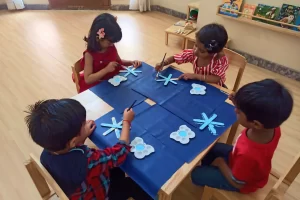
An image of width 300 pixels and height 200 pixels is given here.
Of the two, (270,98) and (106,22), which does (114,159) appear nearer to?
(270,98)

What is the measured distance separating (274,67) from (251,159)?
2008 millimetres

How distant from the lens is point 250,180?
997 mm

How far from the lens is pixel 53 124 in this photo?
801mm

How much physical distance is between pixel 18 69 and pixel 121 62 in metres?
1.53

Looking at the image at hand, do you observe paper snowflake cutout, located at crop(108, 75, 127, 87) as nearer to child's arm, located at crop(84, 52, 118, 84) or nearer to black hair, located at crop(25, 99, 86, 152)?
child's arm, located at crop(84, 52, 118, 84)

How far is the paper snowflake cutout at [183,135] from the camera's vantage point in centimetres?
102

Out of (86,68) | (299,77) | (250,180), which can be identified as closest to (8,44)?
(86,68)

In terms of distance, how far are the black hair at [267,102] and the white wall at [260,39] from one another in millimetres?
1844

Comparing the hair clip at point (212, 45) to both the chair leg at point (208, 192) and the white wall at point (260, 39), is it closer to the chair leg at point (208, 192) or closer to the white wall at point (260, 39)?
the chair leg at point (208, 192)

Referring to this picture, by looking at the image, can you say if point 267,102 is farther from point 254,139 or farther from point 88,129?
point 88,129

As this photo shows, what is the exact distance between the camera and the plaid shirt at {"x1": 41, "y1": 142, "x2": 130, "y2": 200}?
84cm

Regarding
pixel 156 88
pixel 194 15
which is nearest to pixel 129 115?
pixel 156 88

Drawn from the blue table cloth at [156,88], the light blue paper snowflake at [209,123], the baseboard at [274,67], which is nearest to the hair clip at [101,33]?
the blue table cloth at [156,88]

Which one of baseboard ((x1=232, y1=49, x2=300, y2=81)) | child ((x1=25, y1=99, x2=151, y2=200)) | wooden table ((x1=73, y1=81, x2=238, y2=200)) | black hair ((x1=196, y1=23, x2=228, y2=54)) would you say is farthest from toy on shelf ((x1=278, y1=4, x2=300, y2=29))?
child ((x1=25, y1=99, x2=151, y2=200))
